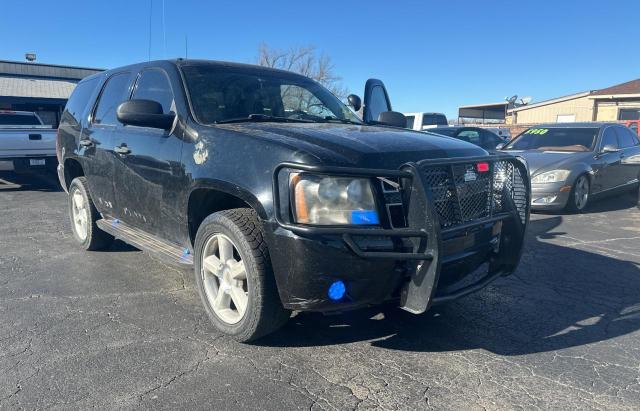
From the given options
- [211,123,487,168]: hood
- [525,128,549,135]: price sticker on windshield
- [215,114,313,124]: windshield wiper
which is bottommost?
[211,123,487,168]: hood

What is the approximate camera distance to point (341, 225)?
259 cm

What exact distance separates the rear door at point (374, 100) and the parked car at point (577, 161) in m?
3.13

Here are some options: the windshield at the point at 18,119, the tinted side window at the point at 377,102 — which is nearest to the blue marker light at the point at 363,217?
the tinted side window at the point at 377,102

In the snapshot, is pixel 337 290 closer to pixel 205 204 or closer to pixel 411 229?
pixel 411 229

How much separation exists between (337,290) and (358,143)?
90cm

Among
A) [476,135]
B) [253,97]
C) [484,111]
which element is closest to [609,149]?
[253,97]

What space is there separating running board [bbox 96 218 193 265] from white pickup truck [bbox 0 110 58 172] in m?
6.55

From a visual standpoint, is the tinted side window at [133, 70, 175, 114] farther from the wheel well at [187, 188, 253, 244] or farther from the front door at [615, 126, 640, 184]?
the front door at [615, 126, 640, 184]

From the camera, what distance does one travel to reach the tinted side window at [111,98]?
464 cm

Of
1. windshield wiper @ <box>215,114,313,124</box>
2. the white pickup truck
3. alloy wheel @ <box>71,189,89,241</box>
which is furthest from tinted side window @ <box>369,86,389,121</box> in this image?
the white pickup truck

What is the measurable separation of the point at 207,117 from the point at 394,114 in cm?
210

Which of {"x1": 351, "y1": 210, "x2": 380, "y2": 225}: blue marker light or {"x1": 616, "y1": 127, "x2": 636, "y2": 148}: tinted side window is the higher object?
{"x1": 616, "y1": 127, "x2": 636, "y2": 148}: tinted side window

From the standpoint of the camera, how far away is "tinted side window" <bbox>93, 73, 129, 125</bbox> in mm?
4637

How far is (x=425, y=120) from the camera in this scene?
66.8 ft
